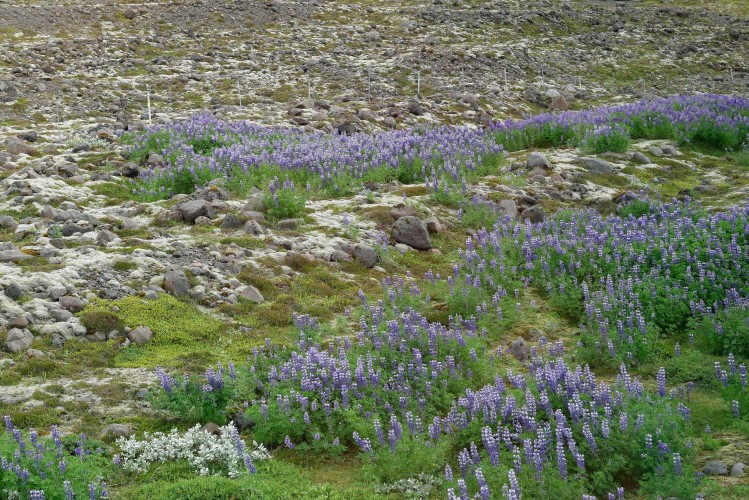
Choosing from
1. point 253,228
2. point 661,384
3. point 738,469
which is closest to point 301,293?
point 253,228

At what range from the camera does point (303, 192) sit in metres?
17.9

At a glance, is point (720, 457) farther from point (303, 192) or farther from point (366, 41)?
point (366, 41)

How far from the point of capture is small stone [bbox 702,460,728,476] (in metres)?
7.53

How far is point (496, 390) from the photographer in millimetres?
8648

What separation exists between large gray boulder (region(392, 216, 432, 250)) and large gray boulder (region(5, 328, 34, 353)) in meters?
7.43

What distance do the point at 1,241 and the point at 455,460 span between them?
407 inches

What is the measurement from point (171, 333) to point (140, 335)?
1.44 feet

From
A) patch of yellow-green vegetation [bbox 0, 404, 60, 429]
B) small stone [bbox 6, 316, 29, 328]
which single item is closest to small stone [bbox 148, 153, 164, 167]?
small stone [bbox 6, 316, 29, 328]

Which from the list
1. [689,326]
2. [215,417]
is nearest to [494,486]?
[215,417]

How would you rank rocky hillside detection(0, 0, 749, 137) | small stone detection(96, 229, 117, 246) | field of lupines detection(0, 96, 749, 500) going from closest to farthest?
field of lupines detection(0, 96, 749, 500) → small stone detection(96, 229, 117, 246) → rocky hillside detection(0, 0, 749, 137)

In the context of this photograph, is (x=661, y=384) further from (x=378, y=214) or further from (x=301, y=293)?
(x=378, y=214)

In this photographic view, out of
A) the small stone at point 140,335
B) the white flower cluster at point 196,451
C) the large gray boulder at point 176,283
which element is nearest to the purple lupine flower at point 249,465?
the white flower cluster at point 196,451

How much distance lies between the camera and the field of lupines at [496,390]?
7598 mm

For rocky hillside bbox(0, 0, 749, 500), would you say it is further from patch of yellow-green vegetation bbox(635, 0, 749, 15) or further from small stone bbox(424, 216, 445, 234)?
patch of yellow-green vegetation bbox(635, 0, 749, 15)
